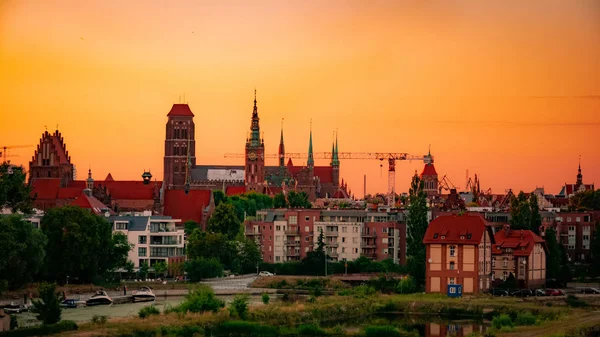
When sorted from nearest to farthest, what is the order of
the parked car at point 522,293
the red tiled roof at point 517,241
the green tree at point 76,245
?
the parked car at point 522,293, the green tree at point 76,245, the red tiled roof at point 517,241

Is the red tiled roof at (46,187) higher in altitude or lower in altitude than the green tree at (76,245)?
higher

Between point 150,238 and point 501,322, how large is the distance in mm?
45435

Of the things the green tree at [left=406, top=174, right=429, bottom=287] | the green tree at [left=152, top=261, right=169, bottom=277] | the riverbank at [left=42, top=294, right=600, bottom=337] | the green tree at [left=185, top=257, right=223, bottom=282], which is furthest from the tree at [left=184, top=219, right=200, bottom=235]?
the riverbank at [left=42, top=294, right=600, bottom=337]

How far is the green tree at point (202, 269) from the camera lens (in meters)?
113

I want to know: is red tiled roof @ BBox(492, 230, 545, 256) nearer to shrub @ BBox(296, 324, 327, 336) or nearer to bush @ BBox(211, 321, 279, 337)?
shrub @ BBox(296, 324, 327, 336)

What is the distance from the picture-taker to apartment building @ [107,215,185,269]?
388ft

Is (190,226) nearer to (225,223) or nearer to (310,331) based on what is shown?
(225,223)

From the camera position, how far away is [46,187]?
16712 cm

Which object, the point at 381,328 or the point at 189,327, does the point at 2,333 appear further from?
the point at 381,328

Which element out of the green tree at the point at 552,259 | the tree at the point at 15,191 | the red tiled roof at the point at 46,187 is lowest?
the green tree at the point at 552,259

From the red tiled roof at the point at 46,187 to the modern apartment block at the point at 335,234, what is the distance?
1747 inches

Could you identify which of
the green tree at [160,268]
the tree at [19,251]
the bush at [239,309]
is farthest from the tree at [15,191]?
the bush at [239,309]

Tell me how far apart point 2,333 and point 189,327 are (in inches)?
395

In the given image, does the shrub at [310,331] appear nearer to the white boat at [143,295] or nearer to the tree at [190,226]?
the white boat at [143,295]
